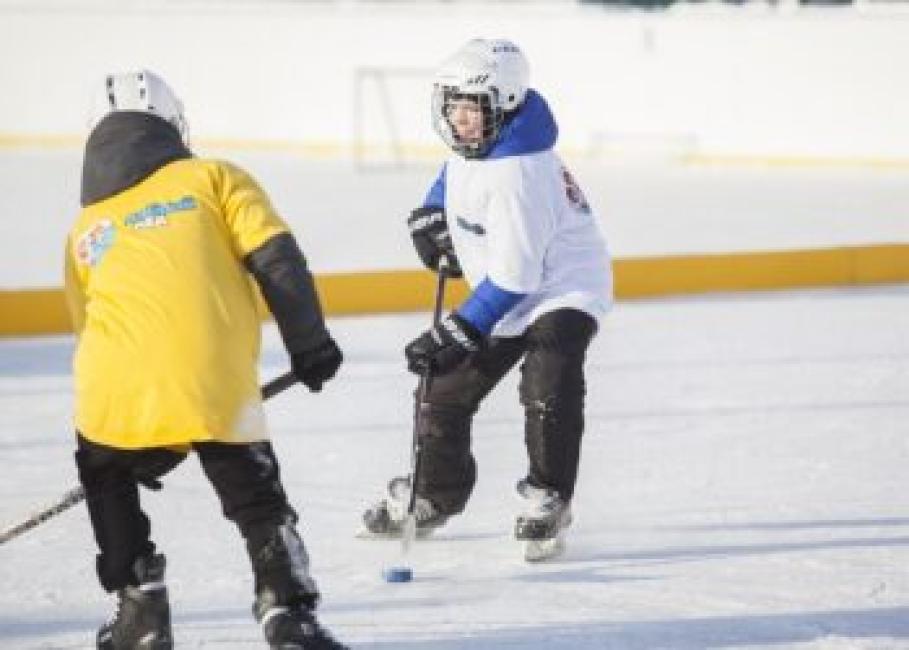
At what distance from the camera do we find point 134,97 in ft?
11.1

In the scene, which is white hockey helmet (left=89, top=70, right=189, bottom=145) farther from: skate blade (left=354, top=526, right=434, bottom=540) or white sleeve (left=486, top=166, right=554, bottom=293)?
skate blade (left=354, top=526, right=434, bottom=540)

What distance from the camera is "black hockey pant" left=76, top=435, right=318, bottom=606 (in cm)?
328

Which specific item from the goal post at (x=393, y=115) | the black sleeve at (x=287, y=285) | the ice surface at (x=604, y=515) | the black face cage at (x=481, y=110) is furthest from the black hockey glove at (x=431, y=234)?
the goal post at (x=393, y=115)

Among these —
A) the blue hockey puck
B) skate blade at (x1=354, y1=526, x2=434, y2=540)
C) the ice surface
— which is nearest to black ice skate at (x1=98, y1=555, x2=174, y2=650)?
the ice surface

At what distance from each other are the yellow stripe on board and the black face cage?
3810mm

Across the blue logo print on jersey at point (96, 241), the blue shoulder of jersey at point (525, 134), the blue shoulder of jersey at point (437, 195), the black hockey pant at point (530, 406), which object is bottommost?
the black hockey pant at point (530, 406)

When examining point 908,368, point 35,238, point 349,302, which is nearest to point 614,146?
point 35,238

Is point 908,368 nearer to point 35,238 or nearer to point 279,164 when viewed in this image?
point 35,238

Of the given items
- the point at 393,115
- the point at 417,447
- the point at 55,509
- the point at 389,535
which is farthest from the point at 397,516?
the point at 393,115

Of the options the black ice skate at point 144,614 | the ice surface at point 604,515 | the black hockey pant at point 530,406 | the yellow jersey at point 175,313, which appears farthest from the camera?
the black hockey pant at point 530,406

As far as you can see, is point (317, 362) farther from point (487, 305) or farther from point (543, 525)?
point (543, 525)

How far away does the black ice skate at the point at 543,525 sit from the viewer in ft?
14.1

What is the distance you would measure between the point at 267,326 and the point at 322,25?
932cm

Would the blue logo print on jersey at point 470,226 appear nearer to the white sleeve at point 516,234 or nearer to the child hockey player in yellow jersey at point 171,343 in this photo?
the white sleeve at point 516,234
